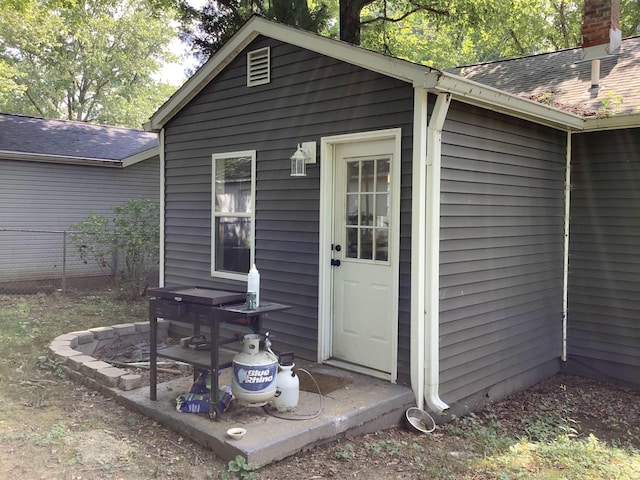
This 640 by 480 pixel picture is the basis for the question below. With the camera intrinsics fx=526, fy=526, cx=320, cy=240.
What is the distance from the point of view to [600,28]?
6.41 metres

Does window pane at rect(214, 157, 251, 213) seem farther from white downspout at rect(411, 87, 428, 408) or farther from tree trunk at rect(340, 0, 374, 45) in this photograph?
tree trunk at rect(340, 0, 374, 45)

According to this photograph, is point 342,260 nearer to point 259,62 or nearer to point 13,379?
point 259,62

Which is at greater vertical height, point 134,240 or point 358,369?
point 134,240

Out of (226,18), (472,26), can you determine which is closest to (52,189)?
(226,18)

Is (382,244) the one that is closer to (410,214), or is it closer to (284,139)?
(410,214)

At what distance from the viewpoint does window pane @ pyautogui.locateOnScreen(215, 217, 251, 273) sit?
19.0ft

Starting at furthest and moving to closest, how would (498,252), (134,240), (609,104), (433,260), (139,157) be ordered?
(139,157) → (134,240) → (609,104) → (498,252) → (433,260)

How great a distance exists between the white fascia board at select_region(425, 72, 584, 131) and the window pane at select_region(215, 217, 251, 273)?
2652 mm

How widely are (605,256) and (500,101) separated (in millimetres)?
2408

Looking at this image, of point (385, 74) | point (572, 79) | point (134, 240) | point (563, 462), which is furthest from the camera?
point (134, 240)

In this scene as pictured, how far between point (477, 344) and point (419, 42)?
15510 millimetres

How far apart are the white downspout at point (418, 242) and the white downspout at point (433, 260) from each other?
0.12 feet

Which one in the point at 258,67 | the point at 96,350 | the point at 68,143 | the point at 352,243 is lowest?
the point at 96,350

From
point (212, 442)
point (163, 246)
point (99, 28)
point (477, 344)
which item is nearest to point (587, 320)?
point (477, 344)
